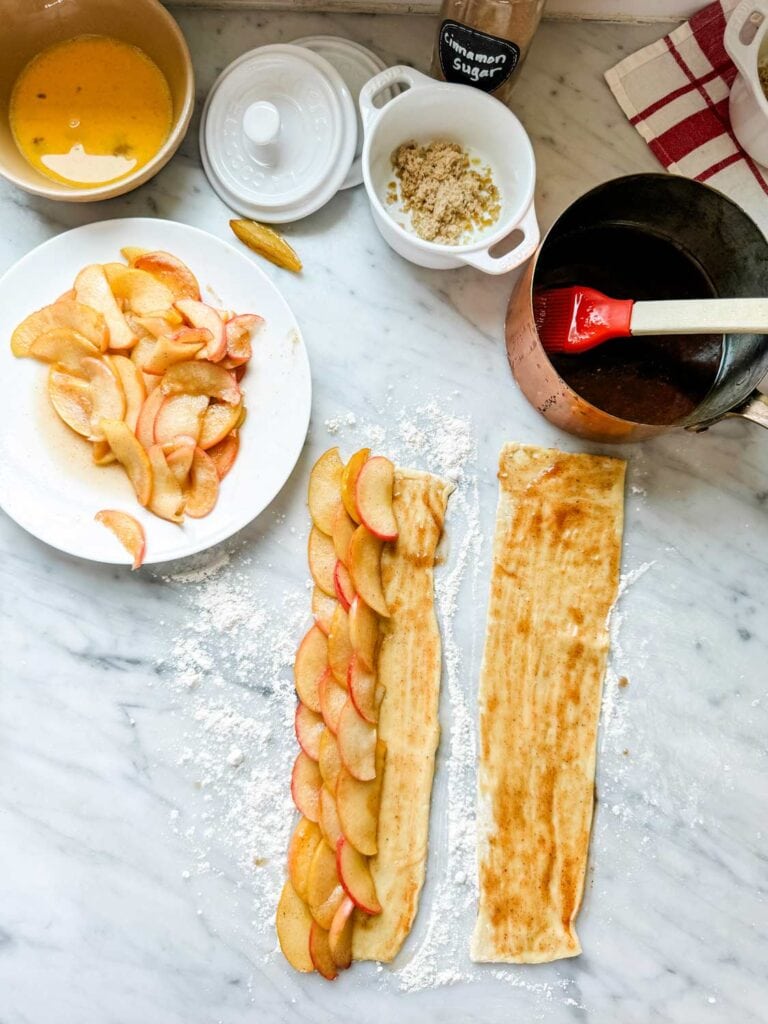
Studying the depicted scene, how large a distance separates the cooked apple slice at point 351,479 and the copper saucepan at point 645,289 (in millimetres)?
292

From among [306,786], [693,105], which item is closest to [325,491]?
[306,786]

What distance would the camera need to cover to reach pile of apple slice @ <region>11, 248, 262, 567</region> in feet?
4.28

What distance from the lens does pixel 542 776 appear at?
1.40m

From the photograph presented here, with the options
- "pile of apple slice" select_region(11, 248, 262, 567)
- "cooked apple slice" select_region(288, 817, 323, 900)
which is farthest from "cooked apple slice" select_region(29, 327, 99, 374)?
"cooked apple slice" select_region(288, 817, 323, 900)

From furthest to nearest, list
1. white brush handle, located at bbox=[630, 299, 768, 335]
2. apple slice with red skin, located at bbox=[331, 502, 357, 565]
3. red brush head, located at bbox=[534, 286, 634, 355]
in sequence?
1. apple slice with red skin, located at bbox=[331, 502, 357, 565]
2. red brush head, located at bbox=[534, 286, 634, 355]
3. white brush handle, located at bbox=[630, 299, 768, 335]

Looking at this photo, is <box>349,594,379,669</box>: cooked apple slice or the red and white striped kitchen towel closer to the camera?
<box>349,594,379,669</box>: cooked apple slice

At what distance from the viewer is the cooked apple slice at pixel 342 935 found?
1.31 meters

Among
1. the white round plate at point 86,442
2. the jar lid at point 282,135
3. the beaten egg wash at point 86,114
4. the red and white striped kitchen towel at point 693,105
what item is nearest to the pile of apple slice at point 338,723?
the white round plate at point 86,442

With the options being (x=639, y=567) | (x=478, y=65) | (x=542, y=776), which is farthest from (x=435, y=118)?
(x=542, y=776)

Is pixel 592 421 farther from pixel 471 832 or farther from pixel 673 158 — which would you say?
pixel 471 832

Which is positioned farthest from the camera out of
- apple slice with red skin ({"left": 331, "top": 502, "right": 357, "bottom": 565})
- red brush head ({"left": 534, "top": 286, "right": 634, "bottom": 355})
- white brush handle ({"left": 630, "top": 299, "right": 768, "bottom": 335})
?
apple slice with red skin ({"left": 331, "top": 502, "right": 357, "bottom": 565})

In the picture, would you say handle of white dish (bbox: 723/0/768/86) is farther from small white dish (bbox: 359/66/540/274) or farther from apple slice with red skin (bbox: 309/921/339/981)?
apple slice with red skin (bbox: 309/921/339/981)

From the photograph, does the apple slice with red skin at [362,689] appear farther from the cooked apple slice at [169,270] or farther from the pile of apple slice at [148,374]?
the cooked apple slice at [169,270]

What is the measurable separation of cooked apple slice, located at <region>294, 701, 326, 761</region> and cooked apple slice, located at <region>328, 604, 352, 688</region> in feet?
0.24
